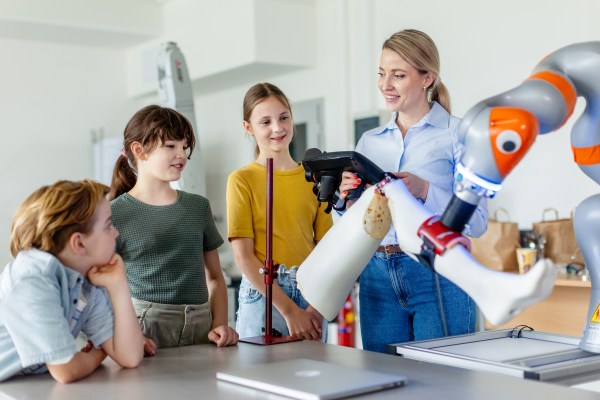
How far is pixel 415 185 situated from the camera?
1267mm

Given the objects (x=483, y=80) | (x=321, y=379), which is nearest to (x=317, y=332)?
(x=321, y=379)

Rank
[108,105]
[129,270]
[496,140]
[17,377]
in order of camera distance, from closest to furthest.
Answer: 1. [496,140]
2. [17,377]
3. [129,270]
4. [108,105]

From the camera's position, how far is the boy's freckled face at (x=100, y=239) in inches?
45.1

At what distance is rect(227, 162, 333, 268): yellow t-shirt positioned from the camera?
5.24 ft

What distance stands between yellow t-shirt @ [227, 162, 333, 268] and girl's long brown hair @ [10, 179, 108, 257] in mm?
480

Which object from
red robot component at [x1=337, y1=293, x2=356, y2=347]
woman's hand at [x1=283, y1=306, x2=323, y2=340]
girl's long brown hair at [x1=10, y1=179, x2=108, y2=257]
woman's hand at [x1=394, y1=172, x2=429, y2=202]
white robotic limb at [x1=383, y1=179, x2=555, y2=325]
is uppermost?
woman's hand at [x1=394, y1=172, x2=429, y2=202]

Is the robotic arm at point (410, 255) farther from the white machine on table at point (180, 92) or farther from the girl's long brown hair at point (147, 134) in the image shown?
the white machine on table at point (180, 92)

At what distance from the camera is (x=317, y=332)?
153 cm

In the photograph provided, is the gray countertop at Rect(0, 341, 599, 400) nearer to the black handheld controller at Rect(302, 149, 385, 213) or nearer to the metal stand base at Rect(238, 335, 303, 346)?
the metal stand base at Rect(238, 335, 303, 346)

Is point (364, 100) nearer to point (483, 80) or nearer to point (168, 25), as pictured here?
point (483, 80)

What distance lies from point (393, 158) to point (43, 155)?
390cm

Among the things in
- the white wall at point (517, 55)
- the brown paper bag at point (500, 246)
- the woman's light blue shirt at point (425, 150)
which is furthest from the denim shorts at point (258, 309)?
the white wall at point (517, 55)

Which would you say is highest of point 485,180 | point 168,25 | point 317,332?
point 168,25

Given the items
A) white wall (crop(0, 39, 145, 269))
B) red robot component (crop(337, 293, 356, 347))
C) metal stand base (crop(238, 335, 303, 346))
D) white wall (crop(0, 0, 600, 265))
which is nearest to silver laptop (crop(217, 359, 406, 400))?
metal stand base (crop(238, 335, 303, 346))
